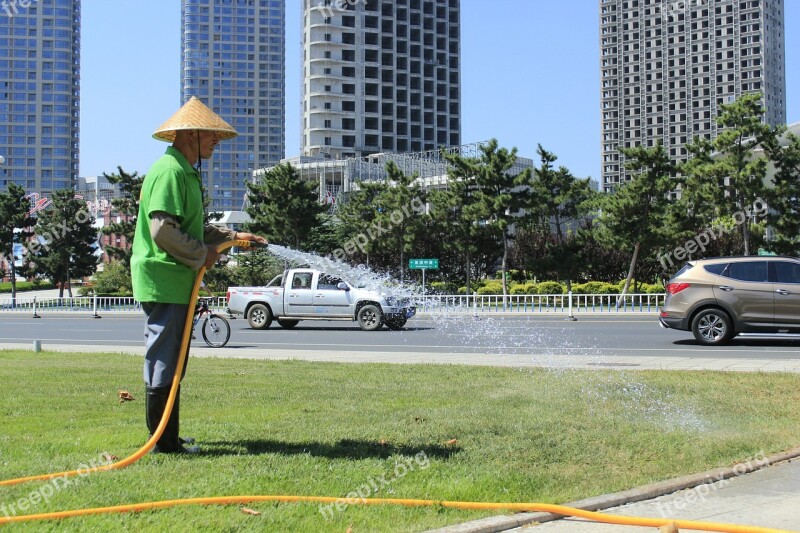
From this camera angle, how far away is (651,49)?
17488 cm

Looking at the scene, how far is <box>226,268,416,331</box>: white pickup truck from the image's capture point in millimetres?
23594

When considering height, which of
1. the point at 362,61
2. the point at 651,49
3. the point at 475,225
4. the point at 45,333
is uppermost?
the point at 651,49

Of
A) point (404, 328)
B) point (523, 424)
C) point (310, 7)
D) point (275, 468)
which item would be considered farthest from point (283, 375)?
point (310, 7)

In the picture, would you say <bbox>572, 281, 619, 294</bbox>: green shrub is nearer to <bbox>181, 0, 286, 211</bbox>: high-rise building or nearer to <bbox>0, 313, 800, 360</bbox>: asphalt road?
<bbox>0, 313, 800, 360</bbox>: asphalt road

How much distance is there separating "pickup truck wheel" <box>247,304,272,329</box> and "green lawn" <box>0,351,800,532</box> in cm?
1349

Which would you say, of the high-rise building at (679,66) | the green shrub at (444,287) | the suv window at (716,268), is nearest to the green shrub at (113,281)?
the green shrub at (444,287)

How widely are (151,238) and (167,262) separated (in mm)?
193

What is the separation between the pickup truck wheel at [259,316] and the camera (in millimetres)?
24688

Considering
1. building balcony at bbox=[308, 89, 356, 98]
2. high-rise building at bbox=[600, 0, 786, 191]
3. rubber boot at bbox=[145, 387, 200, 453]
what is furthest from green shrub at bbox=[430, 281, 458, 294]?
high-rise building at bbox=[600, 0, 786, 191]

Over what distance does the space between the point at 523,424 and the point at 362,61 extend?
404 ft

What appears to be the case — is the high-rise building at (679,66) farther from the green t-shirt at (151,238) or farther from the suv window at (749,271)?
the green t-shirt at (151,238)

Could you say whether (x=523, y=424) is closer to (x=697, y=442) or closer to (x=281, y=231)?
(x=697, y=442)

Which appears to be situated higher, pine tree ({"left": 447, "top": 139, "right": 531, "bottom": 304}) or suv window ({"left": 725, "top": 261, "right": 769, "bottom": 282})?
pine tree ({"left": 447, "top": 139, "right": 531, "bottom": 304})

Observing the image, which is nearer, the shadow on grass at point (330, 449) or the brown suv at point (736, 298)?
the shadow on grass at point (330, 449)
